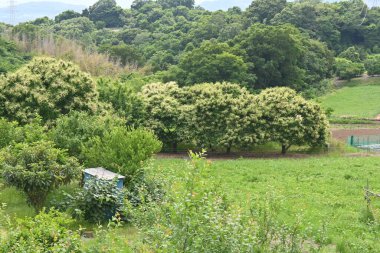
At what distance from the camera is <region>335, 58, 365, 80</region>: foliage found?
202 ft

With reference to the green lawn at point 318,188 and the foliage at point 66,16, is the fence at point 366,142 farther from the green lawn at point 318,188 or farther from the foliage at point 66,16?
the foliage at point 66,16

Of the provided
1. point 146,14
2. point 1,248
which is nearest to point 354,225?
point 1,248

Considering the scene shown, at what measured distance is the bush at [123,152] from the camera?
592 inches

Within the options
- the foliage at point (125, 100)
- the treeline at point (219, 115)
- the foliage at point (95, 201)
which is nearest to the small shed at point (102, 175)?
the foliage at point (95, 201)

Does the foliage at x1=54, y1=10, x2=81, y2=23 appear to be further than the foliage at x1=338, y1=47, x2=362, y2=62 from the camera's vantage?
Yes

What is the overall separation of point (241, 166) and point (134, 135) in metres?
8.44

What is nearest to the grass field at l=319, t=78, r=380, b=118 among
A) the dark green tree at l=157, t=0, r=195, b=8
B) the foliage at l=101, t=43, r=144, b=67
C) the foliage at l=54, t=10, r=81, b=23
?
the foliage at l=101, t=43, r=144, b=67

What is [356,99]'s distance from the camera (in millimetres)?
55250

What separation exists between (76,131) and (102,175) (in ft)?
12.3

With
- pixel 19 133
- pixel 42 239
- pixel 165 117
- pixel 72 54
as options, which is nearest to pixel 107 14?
pixel 72 54

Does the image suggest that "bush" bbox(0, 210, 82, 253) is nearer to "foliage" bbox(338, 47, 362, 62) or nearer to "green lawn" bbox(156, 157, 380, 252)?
"green lawn" bbox(156, 157, 380, 252)

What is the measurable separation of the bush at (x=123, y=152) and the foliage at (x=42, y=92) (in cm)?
611

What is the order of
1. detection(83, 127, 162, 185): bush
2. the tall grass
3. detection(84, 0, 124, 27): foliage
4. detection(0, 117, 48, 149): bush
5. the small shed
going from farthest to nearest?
1. detection(84, 0, 124, 27): foliage
2. the tall grass
3. detection(0, 117, 48, 149): bush
4. detection(83, 127, 162, 185): bush
5. the small shed

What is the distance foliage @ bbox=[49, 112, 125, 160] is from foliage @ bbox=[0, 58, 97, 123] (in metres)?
3.65
